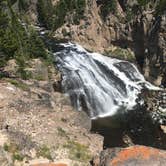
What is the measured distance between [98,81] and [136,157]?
44679mm

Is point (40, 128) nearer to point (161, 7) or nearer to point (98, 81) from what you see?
point (98, 81)

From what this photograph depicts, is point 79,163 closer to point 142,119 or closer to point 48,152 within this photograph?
point 48,152

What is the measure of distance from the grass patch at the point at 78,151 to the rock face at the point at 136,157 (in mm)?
10335

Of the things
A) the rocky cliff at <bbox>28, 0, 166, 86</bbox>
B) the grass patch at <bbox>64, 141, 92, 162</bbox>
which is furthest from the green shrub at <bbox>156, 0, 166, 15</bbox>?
the grass patch at <bbox>64, 141, 92, 162</bbox>

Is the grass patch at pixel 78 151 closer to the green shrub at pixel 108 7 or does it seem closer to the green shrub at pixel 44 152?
the green shrub at pixel 44 152

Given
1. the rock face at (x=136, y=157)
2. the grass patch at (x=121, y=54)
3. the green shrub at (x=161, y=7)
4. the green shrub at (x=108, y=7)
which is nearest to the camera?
the rock face at (x=136, y=157)

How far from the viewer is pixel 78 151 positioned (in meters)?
34.2

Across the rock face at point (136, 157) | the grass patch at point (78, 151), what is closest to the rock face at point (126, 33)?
the grass patch at point (78, 151)

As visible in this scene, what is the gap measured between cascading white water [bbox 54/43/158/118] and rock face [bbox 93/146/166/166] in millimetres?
35418

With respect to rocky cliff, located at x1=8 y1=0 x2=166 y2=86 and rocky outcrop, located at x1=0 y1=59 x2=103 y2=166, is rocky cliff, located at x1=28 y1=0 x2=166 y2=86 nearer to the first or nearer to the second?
rocky cliff, located at x1=8 y1=0 x2=166 y2=86

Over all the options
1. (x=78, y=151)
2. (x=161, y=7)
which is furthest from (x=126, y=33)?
(x=78, y=151)

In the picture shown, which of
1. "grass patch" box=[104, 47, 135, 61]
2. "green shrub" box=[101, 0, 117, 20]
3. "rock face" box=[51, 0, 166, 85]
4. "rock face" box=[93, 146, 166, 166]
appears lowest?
"grass patch" box=[104, 47, 135, 61]

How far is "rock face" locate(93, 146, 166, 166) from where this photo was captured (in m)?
20.8

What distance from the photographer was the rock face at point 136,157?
2080 cm
